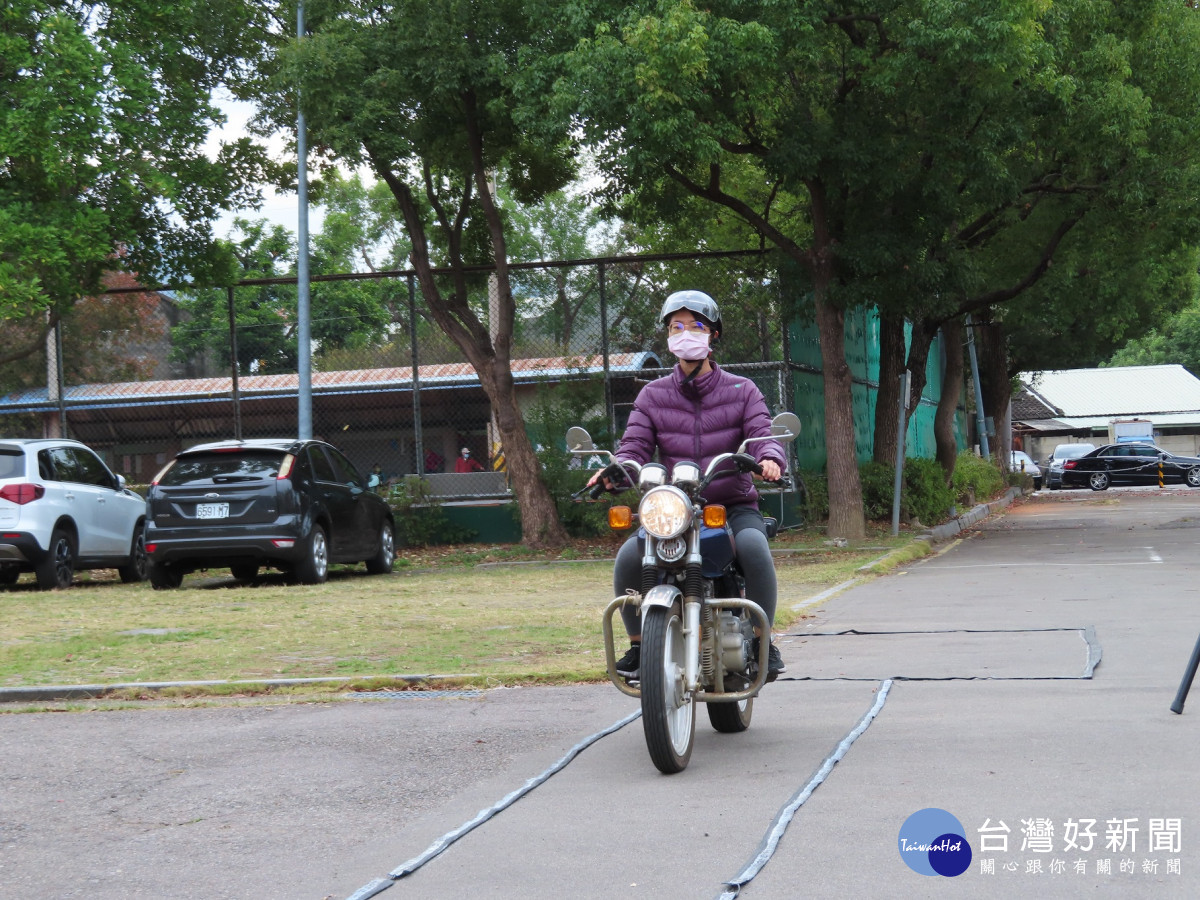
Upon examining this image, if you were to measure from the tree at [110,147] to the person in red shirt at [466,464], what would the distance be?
460 centimetres

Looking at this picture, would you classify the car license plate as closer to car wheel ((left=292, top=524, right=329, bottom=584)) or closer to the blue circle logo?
car wheel ((left=292, top=524, right=329, bottom=584))

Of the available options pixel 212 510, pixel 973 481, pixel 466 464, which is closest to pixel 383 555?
pixel 212 510

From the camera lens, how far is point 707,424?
20.7ft

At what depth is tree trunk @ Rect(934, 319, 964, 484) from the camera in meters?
29.2

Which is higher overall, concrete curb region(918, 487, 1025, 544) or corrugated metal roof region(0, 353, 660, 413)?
corrugated metal roof region(0, 353, 660, 413)

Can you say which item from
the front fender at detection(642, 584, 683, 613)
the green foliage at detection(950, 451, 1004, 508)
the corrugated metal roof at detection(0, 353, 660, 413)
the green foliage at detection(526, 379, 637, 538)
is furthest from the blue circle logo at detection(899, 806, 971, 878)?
the green foliage at detection(950, 451, 1004, 508)

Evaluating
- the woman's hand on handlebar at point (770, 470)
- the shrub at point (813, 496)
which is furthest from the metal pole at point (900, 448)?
the woman's hand on handlebar at point (770, 470)

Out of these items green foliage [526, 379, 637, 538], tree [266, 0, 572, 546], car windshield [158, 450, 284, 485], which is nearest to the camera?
car windshield [158, 450, 284, 485]

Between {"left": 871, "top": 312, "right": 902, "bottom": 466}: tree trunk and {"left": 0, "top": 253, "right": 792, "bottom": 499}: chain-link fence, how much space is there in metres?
1.77

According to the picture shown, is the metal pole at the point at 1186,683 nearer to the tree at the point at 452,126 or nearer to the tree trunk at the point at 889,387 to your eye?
the tree at the point at 452,126

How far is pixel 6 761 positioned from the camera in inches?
250

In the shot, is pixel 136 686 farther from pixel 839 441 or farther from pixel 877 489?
pixel 877 489

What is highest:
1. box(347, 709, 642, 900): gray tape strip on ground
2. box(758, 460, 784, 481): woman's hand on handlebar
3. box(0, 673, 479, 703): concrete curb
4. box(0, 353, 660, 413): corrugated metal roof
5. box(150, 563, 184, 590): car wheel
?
box(0, 353, 660, 413): corrugated metal roof

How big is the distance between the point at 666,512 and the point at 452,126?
15.0 m
